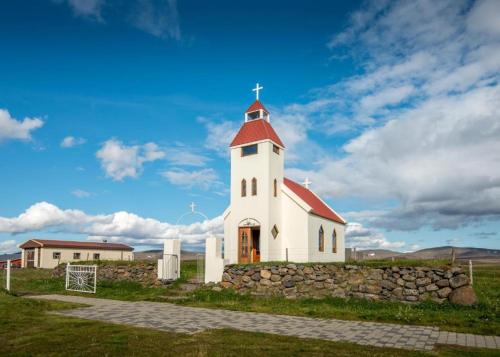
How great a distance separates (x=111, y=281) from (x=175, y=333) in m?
16.3

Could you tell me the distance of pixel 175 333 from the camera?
1093 cm

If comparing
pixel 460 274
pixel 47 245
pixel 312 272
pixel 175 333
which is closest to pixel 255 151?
pixel 312 272

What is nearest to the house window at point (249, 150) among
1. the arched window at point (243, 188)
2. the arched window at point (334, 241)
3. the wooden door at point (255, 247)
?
the arched window at point (243, 188)

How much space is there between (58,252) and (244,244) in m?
30.6

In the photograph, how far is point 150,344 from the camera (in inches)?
373

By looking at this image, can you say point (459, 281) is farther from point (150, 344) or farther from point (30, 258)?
point (30, 258)

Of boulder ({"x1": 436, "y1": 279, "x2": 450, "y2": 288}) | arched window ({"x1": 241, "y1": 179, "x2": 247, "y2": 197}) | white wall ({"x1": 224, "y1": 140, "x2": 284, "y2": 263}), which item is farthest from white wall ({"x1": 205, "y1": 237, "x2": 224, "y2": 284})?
boulder ({"x1": 436, "y1": 279, "x2": 450, "y2": 288})

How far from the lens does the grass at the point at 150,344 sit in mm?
8734

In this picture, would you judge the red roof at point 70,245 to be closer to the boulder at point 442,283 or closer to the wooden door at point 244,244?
the wooden door at point 244,244

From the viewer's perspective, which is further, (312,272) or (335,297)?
(312,272)

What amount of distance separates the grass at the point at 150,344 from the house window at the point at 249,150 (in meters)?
17.0

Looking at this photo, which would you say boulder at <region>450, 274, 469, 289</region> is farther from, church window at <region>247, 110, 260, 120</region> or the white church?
church window at <region>247, 110, 260, 120</region>

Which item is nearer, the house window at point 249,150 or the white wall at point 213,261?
the white wall at point 213,261

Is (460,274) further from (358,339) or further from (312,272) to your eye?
(358,339)
